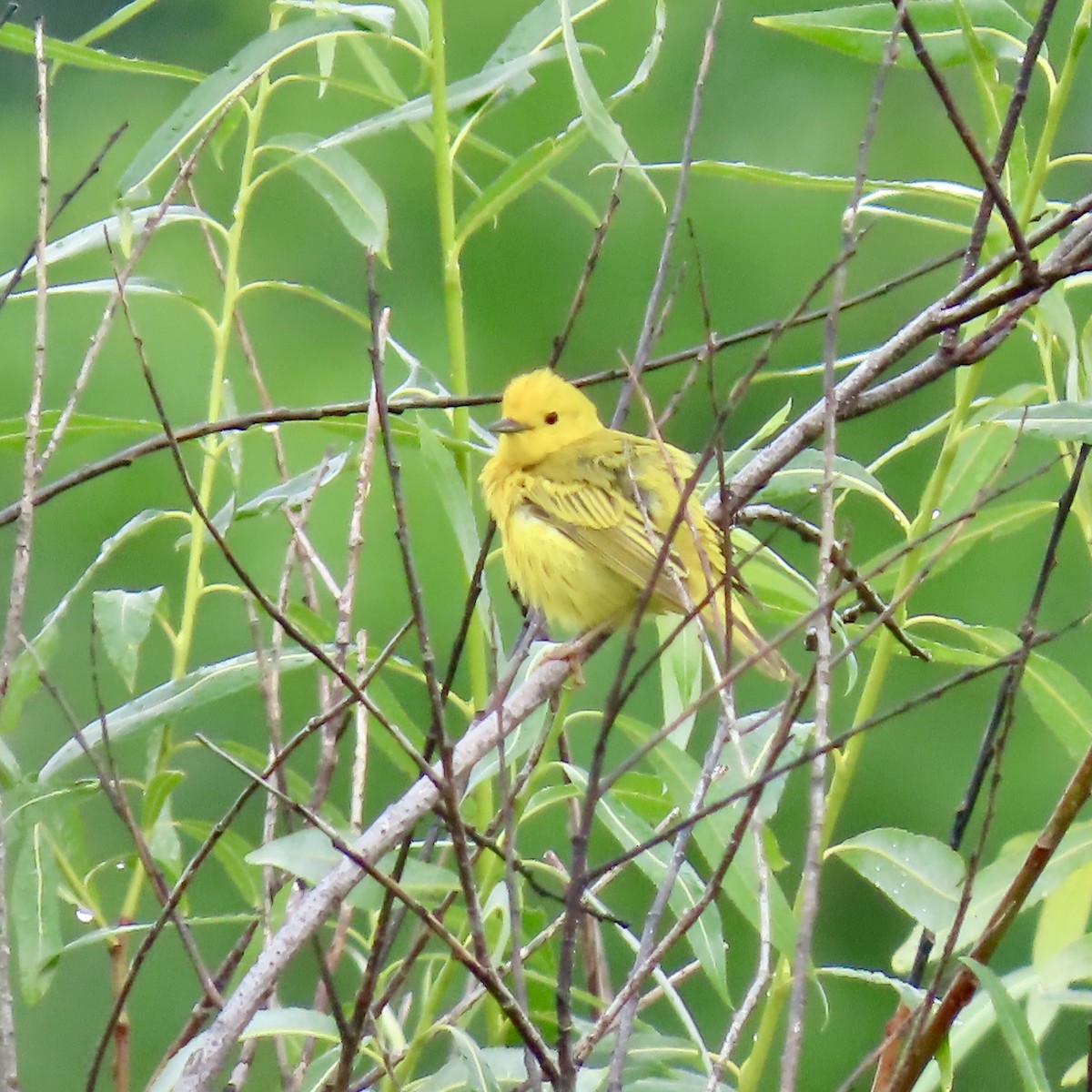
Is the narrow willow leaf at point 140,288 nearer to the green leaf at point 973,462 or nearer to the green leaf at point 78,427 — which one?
the green leaf at point 78,427

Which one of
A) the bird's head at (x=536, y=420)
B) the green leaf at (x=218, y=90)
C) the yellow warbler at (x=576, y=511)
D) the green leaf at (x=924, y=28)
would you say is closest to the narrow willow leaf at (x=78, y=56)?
the green leaf at (x=218, y=90)

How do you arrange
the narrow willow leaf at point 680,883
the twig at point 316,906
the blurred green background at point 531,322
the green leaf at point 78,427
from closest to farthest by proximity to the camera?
the twig at point 316,906, the narrow willow leaf at point 680,883, the green leaf at point 78,427, the blurred green background at point 531,322

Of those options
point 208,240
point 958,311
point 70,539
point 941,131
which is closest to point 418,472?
point 70,539

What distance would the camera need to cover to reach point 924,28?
8.66 feet

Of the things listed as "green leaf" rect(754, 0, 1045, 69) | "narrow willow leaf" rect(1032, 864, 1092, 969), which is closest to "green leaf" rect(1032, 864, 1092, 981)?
"narrow willow leaf" rect(1032, 864, 1092, 969)

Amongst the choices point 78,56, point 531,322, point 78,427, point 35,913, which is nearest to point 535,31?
point 78,56

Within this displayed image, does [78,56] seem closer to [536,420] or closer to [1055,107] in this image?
[1055,107]

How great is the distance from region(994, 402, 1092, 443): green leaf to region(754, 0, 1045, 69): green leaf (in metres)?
0.52

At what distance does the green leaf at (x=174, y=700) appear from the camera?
2.57 m

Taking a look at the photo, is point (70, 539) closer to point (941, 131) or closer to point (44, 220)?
point (941, 131)

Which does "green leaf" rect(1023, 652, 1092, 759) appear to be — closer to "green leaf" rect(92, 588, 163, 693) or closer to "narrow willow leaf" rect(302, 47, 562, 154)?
"narrow willow leaf" rect(302, 47, 562, 154)

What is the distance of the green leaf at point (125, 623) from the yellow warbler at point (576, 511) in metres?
1.15

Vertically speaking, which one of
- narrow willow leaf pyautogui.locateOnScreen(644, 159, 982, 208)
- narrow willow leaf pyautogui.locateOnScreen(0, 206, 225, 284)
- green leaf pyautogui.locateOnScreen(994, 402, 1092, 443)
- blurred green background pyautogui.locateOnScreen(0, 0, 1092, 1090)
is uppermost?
narrow willow leaf pyautogui.locateOnScreen(644, 159, 982, 208)

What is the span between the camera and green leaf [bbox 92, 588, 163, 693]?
2.78m
